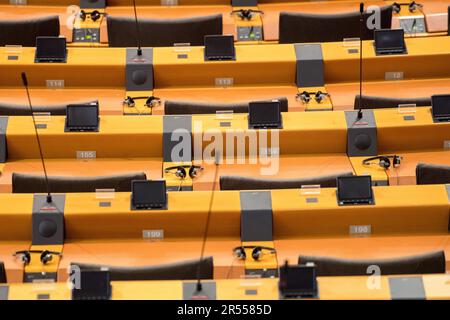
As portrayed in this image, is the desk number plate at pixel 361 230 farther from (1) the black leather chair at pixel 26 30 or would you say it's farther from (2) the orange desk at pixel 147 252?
(1) the black leather chair at pixel 26 30

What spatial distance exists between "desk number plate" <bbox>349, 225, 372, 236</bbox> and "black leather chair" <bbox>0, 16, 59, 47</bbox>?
2.51 meters

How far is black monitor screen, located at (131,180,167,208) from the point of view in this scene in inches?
250

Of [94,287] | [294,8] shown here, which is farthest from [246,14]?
[94,287]

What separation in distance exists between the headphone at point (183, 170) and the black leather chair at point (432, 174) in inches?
47.3

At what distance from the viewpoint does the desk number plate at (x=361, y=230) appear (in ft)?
21.1

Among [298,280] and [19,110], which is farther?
[19,110]

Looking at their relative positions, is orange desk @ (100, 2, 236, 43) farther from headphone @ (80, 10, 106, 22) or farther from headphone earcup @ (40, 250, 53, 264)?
headphone earcup @ (40, 250, 53, 264)

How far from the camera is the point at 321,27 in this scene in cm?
783

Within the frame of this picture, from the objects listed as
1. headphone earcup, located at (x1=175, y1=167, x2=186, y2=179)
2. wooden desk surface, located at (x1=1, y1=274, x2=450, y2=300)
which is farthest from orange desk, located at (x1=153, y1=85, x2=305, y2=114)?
wooden desk surface, located at (x1=1, y1=274, x2=450, y2=300)

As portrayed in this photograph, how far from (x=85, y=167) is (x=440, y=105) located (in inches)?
79.8

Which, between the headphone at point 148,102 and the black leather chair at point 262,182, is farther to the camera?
the headphone at point 148,102

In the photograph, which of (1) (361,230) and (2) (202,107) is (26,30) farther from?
(1) (361,230)

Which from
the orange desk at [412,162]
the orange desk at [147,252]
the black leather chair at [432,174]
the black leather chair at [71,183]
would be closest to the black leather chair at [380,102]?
the orange desk at [412,162]

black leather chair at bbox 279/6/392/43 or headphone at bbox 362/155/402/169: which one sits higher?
black leather chair at bbox 279/6/392/43
